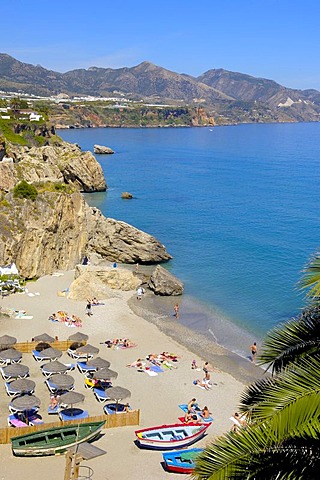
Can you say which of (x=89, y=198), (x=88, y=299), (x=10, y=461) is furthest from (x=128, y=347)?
(x=89, y=198)

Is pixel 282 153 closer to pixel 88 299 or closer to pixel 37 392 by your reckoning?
pixel 88 299

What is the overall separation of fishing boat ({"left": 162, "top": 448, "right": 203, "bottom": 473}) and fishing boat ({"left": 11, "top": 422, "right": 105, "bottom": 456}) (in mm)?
2501

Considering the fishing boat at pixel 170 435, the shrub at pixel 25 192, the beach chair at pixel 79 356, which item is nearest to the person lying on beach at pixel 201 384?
the fishing boat at pixel 170 435

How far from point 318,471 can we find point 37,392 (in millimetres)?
16555

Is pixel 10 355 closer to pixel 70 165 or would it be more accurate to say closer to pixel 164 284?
pixel 164 284

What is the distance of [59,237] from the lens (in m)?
39.0

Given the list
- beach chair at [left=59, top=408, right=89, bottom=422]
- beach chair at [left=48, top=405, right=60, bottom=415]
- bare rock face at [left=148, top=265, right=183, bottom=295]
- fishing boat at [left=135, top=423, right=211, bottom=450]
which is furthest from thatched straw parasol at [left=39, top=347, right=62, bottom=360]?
bare rock face at [left=148, top=265, right=183, bottom=295]

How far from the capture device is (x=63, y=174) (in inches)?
3073

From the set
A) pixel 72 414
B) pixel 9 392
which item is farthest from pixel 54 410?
pixel 9 392

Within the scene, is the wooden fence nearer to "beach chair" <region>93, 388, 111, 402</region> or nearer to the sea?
"beach chair" <region>93, 388, 111, 402</region>

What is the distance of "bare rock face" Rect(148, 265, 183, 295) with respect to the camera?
36281mm

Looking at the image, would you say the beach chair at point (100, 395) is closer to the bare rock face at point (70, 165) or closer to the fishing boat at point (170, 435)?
the fishing boat at point (170, 435)

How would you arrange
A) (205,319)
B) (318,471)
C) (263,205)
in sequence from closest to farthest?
(318,471) → (205,319) → (263,205)

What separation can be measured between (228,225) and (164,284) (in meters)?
25.2
